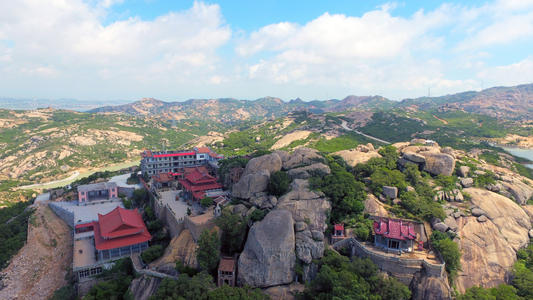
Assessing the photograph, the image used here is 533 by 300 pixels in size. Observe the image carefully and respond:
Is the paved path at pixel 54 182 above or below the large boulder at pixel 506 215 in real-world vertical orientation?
below

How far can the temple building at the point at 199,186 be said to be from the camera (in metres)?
40.9

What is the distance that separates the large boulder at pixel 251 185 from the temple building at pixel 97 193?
2687 cm

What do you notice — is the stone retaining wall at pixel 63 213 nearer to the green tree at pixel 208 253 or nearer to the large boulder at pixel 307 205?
the green tree at pixel 208 253

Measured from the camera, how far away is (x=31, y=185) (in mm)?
78000

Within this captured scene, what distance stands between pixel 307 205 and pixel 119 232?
22684 mm

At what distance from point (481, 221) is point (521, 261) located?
15.8 ft

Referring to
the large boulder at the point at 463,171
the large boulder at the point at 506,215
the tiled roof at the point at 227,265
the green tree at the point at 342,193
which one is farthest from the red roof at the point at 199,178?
the large boulder at the point at 463,171

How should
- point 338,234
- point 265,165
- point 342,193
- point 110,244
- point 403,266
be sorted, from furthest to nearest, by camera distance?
point 265,165 < point 342,193 < point 110,244 < point 338,234 < point 403,266

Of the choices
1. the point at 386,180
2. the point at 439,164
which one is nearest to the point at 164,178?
the point at 386,180

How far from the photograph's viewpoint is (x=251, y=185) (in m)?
35.7

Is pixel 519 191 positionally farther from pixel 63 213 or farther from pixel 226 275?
pixel 63 213

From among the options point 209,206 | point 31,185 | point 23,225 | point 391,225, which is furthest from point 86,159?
point 391,225

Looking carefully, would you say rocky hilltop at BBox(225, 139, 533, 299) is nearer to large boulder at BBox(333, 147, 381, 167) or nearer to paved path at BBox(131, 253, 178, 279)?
large boulder at BBox(333, 147, 381, 167)

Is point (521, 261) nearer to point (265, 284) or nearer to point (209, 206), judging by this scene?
point (265, 284)
